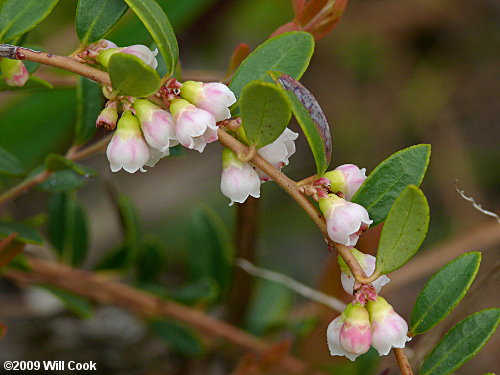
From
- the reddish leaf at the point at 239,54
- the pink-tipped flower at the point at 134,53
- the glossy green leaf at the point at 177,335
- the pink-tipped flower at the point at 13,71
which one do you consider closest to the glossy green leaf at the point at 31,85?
the pink-tipped flower at the point at 13,71

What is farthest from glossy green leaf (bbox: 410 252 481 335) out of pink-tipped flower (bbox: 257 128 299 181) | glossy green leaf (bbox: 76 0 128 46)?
glossy green leaf (bbox: 76 0 128 46)

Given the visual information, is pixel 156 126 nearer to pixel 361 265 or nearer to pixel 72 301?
pixel 361 265

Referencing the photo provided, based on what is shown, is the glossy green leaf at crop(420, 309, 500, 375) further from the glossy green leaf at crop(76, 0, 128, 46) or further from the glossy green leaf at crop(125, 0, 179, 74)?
the glossy green leaf at crop(76, 0, 128, 46)

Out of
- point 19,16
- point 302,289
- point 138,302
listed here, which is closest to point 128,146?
point 19,16

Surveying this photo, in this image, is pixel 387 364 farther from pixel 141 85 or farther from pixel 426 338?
pixel 141 85

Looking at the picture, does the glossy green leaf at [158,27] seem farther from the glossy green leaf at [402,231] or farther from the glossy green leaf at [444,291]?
the glossy green leaf at [444,291]
